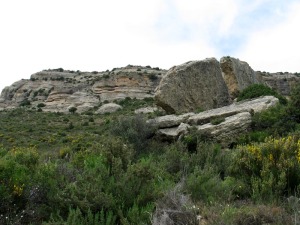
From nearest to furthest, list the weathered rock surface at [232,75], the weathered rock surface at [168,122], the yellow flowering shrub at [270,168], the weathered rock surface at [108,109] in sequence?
1. the yellow flowering shrub at [270,168]
2. the weathered rock surface at [168,122]
3. the weathered rock surface at [232,75]
4. the weathered rock surface at [108,109]

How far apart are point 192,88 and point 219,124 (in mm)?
6431

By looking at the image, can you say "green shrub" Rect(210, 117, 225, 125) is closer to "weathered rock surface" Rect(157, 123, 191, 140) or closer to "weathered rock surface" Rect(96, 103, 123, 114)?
"weathered rock surface" Rect(157, 123, 191, 140)

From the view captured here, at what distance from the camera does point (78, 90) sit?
50438mm

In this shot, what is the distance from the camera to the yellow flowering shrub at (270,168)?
560 cm

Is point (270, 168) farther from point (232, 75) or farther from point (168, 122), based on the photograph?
point (232, 75)

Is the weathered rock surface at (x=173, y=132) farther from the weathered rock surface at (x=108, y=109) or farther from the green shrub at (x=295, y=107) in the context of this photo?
the weathered rock surface at (x=108, y=109)

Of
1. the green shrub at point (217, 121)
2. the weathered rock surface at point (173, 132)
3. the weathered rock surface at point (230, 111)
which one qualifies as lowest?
the weathered rock surface at point (173, 132)

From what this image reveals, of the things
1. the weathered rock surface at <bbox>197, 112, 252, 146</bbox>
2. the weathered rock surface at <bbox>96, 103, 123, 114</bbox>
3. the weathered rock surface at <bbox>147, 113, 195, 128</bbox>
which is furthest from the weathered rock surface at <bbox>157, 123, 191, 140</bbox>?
the weathered rock surface at <bbox>96, 103, 123, 114</bbox>

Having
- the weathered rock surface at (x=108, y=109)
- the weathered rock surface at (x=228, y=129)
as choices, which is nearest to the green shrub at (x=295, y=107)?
the weathered rock surface at (x=228, y=129)

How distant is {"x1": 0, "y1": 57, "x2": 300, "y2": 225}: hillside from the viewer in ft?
16.2

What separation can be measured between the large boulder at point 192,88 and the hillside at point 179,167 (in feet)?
0.21

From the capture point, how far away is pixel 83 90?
50.5 meters

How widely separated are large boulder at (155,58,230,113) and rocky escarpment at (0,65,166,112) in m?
21.4

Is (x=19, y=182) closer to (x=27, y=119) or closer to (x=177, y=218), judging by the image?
(x=177, y=218)
